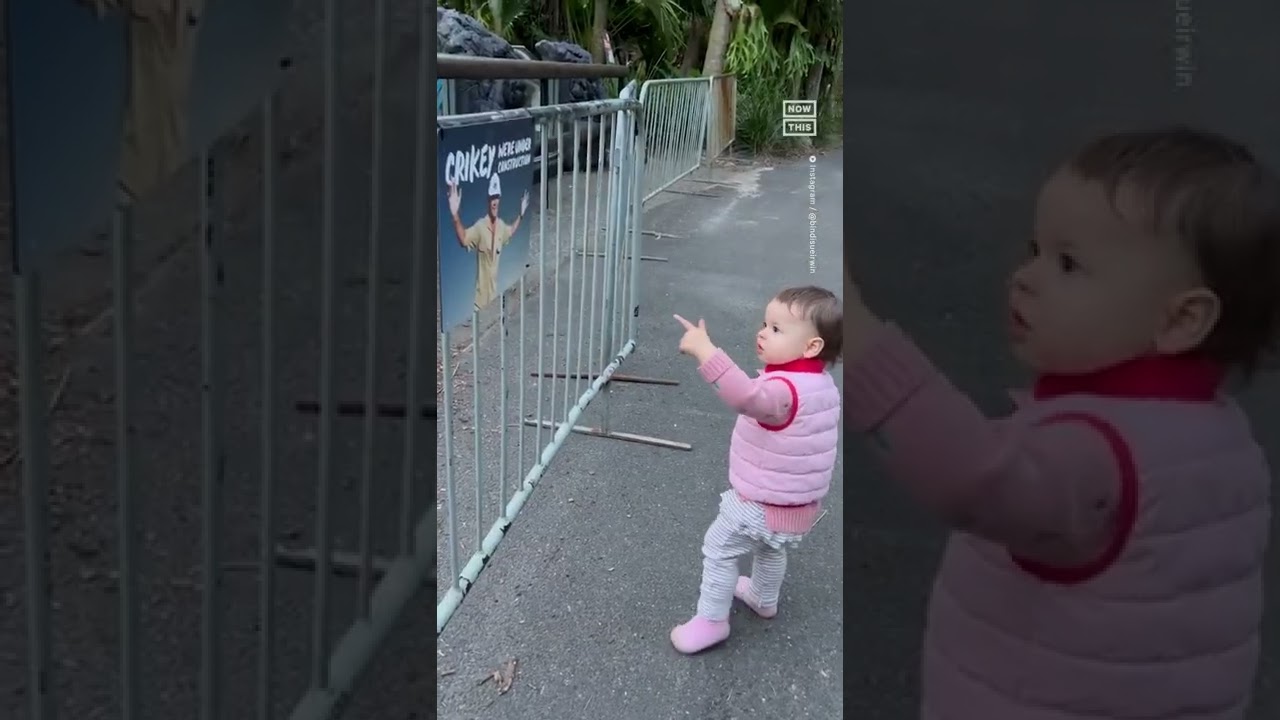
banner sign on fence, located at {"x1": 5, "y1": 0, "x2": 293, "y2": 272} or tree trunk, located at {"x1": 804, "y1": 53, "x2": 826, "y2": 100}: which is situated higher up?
tree trunk, located at {"x1": 804, "y1": 53, "x2": 826, "y2": 100}

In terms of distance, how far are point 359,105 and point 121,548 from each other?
1.61 feet

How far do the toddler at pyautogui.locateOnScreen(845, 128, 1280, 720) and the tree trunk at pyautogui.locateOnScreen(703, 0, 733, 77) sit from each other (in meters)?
8.34

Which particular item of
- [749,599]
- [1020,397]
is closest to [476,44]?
[749,599]

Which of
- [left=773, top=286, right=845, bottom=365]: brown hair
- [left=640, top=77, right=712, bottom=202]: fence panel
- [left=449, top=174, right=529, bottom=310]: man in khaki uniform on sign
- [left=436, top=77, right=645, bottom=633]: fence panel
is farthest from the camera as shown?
[left=640, top=77, right=712, bottom=202]: fence panel

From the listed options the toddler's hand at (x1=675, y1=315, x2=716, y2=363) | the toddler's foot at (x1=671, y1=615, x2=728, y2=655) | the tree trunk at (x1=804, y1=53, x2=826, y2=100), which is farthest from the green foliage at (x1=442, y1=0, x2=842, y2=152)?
the toddler's foot at (x1=671, y1=615, x2=728, y2=655)

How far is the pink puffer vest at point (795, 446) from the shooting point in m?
2.23

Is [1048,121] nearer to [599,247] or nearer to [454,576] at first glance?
[454,576]

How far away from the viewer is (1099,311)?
810 millimetres

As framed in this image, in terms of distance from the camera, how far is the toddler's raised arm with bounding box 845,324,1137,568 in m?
0.82

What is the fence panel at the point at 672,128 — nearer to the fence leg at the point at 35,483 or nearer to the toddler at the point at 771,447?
the toddler at the point at 771,447

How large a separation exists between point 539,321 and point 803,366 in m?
1.39

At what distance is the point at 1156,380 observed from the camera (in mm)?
819

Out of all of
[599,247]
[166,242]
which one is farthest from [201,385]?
[599,247]

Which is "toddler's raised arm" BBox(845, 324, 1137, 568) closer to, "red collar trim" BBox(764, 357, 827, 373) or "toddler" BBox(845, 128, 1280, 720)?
"toddler" BBox(845, 128, 1280, 720)
